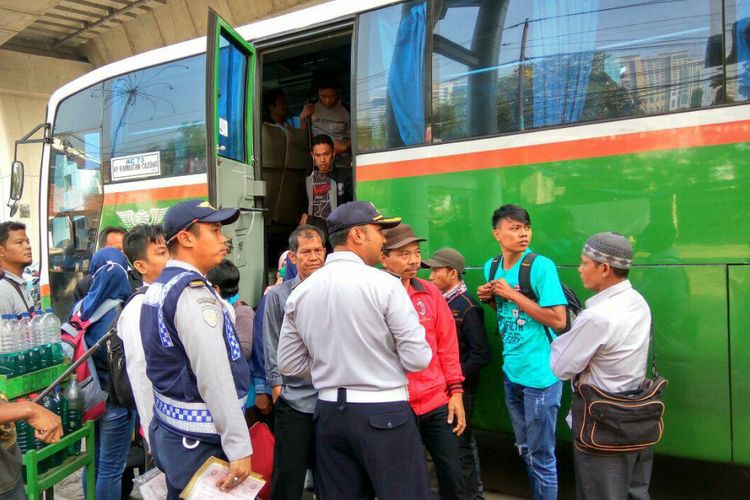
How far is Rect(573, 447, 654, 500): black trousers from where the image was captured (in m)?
2.31

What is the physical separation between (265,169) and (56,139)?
100 inches

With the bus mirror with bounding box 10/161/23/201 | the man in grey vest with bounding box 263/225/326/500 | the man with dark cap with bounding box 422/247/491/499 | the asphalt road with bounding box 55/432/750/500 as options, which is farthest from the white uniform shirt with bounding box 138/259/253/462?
the bus mirror with bounding box 10/161/23/201

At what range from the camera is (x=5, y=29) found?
12383 mm

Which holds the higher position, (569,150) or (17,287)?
(569,150)

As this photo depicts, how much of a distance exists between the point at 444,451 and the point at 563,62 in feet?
7.39

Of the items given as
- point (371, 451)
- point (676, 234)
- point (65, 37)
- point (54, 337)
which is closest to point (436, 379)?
point (371, 451)

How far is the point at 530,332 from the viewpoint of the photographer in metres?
2.99

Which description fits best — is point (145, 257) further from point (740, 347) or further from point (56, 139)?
point (56, 139)

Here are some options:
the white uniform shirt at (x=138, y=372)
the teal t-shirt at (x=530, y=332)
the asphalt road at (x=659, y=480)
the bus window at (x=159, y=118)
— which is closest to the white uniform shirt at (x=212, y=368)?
the white uniform shirt at (x=138, y=372)

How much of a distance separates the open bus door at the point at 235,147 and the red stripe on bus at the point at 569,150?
97 centimetres

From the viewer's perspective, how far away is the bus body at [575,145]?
2.82 meters

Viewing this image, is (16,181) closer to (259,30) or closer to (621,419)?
(259,30)

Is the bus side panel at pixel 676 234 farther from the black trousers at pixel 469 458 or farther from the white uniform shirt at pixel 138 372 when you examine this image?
the white uniform shirt at pixel 138 372

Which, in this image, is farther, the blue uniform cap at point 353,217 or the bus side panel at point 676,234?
the bus side panel at point 676,234
